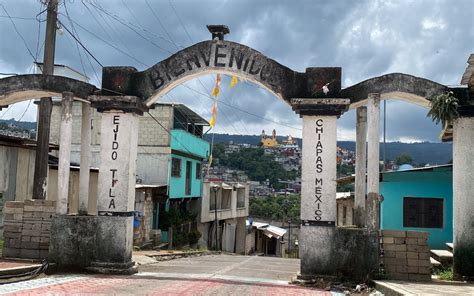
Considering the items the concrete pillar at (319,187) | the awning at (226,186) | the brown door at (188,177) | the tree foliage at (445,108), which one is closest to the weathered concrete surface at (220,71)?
the concrete pillar at (319,187)

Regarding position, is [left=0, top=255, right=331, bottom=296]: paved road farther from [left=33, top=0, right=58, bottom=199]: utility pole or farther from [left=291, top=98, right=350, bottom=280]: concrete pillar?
[left=33, top=0, right=58, bottom=199]: utility pole

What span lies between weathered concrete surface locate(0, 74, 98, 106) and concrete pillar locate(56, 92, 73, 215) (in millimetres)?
209

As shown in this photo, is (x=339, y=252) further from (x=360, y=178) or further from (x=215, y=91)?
(x=215, y=91)

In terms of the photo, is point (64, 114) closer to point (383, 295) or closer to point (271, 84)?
point (271, 84)

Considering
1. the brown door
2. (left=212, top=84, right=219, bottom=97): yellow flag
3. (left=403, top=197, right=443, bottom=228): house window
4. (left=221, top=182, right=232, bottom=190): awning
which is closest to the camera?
(left=403, top=197, right=443, bottom=228): house window

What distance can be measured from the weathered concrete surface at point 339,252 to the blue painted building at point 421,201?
6972mm

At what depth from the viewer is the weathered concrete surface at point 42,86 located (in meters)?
11.2

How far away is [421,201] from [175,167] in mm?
14798

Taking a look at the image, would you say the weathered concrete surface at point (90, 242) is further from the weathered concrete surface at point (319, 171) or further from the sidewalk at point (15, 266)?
the weathered concrete surface at point (319, 171)

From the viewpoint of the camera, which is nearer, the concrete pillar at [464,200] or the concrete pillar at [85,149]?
the concrete pillar at [464,200]

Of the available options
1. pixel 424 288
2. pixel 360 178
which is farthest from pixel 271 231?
pixel 424 288

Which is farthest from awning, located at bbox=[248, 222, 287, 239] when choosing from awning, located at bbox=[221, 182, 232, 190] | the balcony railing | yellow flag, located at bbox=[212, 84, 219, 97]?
yellow flag, located at bbox=[212, 84, 219, 97]

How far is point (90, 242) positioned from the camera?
10.6 meters

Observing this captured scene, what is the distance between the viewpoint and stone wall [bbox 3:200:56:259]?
1115 centimetres
